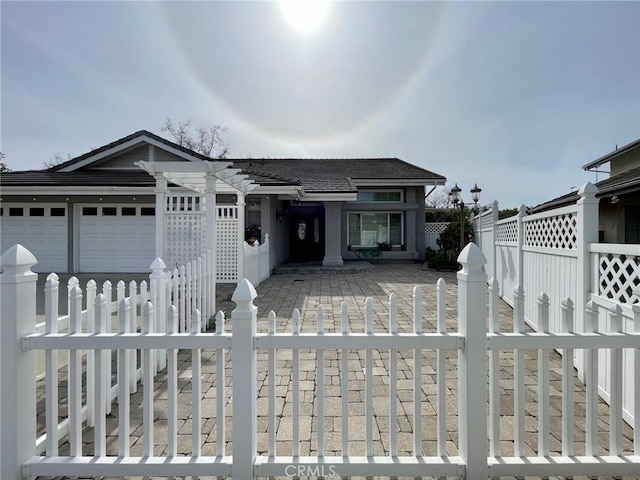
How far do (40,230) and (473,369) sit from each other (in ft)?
45.5

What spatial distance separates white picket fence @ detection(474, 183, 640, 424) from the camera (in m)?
2.43

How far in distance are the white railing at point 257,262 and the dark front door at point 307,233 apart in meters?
5.40

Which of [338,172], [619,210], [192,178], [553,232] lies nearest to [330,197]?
[338,172]

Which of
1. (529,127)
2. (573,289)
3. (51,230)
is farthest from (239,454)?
(529,127)

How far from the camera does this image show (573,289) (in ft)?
10.9

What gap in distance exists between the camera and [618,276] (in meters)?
2.54

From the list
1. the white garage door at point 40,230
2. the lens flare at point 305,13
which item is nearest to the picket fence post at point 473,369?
the lens flare at point 305,13

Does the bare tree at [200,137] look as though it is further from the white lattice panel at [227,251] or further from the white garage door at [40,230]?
the white lattice panel at [227,251]

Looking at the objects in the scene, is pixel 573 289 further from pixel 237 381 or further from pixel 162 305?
pixel 162 305

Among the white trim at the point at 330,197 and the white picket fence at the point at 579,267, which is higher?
the white trim at the point at 330,197

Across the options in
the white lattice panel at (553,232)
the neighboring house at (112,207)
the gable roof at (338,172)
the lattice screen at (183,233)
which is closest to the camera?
the white lattice panel at (553,232)

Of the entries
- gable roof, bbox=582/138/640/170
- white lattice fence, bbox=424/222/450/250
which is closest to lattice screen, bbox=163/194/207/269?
white lattice fence, bbox=424/222/450/250

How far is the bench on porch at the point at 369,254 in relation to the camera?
1431cm

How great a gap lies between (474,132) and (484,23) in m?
6.57
